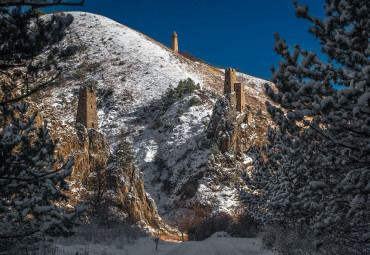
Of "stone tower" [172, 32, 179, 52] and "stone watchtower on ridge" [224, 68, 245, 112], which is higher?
"stone tower" [172, 32, 179, 52]

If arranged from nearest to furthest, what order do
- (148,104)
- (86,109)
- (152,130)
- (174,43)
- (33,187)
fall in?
(33,187) → (86,109) → (152,130) → (148,104) → (174,43)

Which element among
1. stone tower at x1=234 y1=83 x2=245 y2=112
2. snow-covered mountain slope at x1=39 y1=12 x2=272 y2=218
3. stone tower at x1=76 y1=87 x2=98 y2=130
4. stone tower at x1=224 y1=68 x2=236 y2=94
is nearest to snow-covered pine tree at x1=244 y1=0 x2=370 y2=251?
snow-covered mountain slope at x1=39 y1=12 x2=272 y2=218

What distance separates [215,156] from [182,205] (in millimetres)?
7351

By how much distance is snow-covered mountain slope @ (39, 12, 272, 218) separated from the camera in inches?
1652

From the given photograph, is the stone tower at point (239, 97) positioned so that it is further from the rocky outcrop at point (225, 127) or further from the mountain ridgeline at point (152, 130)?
the rocky outcrop at point (225, 127)

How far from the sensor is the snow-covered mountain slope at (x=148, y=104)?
42.0 metres

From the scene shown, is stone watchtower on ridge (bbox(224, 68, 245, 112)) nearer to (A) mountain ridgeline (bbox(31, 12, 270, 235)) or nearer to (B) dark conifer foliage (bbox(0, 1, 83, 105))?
(A) mountain ridgeline (bbox(31, 12, 270, 235))

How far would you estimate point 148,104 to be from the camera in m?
56.9

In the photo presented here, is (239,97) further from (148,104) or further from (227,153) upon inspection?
Answer: (148,104)

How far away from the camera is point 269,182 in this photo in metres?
15.2

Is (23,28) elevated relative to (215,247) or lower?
elevated

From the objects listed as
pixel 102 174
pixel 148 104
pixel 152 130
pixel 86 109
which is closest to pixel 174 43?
pixel 148 104

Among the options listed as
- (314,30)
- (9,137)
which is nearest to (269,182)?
(314,30)

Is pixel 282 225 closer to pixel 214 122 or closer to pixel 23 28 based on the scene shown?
pixel 23 28
